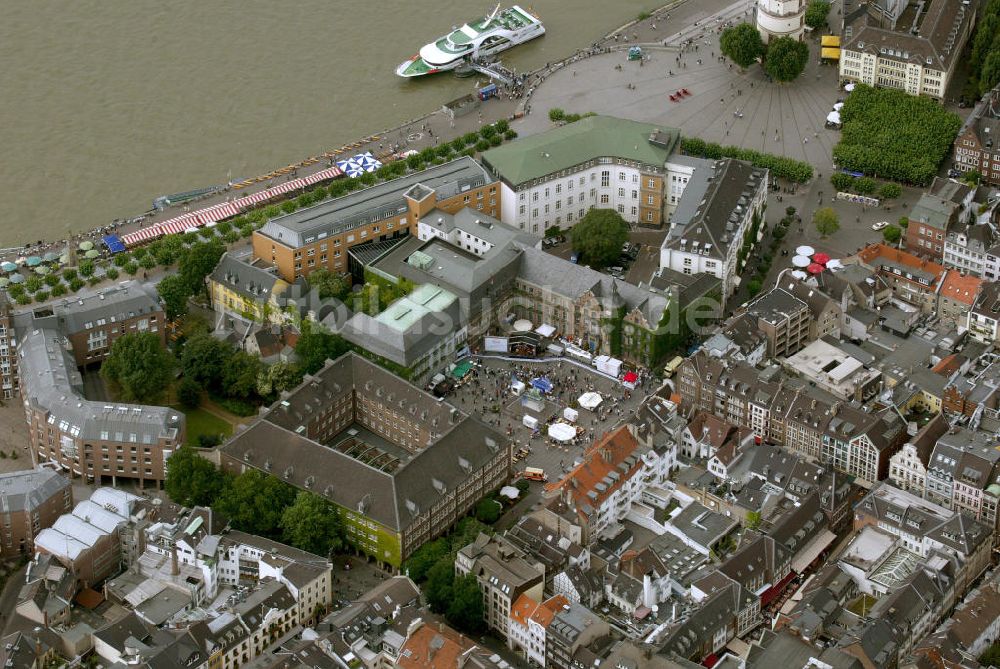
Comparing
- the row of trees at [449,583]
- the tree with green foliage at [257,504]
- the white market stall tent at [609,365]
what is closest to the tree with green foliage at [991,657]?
the row of trees at [449,583]

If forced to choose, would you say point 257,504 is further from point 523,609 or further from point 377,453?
point 523,609

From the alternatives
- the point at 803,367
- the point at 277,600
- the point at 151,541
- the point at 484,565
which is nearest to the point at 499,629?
the point at 484,565

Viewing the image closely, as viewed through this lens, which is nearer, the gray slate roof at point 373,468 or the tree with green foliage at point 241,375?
the gray slate roof at point 373,468

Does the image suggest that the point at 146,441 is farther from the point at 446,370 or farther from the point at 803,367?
the point at 803,367

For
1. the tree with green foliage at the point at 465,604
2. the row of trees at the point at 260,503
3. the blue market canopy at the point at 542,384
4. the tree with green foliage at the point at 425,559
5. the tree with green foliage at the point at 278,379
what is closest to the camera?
the tree with green foliage at the point at 465,604

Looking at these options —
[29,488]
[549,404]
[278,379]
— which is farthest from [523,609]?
[29,488]

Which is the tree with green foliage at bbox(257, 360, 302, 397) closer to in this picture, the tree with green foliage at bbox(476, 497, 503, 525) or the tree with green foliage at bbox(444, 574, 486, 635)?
the tree with green foliage at bbox(476, 497, 503, 525)

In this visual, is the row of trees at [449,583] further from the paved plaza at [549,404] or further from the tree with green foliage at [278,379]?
the tree with green foliage at [278,379]
